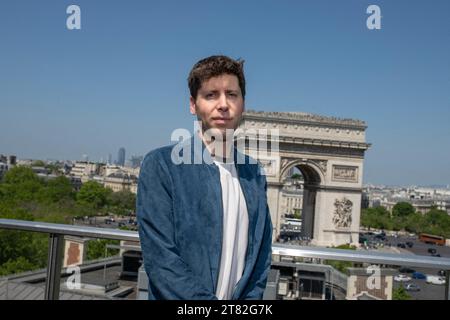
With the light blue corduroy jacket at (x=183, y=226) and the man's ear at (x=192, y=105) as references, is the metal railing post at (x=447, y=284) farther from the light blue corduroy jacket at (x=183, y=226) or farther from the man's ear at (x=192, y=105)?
the man's ear at (x=192, y=105)

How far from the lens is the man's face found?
145 cm

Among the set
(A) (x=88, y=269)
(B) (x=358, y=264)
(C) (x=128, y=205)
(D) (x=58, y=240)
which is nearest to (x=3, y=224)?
(D) (x=58, y=240)

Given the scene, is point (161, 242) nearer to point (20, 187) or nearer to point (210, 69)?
point (210, 69)

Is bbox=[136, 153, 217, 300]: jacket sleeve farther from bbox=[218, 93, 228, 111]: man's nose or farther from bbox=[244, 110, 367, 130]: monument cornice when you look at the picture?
bbox=[244, 110, 367, 130]: monument cornice

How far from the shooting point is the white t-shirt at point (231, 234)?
1433 mm

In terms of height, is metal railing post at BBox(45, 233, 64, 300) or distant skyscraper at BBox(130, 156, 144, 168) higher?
distant skyscraper at BBox(130, 156, 144, 168)

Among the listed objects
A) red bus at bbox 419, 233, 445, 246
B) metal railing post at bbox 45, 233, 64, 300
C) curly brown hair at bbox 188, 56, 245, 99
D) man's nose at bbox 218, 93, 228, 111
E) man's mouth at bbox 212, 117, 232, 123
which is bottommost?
red bus at bbox 419, 233, 445, 246

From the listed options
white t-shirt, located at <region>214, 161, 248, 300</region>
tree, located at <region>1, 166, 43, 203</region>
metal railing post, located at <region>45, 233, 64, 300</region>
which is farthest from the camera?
tree, located at <region>1, 166, 43, 203</region>

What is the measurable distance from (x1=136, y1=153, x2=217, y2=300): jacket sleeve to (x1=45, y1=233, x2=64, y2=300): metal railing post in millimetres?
1204

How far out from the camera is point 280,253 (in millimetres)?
2174

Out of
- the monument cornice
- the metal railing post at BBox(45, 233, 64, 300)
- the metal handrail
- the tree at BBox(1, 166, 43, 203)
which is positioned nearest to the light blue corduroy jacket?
the metal handrail

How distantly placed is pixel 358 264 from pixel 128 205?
41.1 meters
